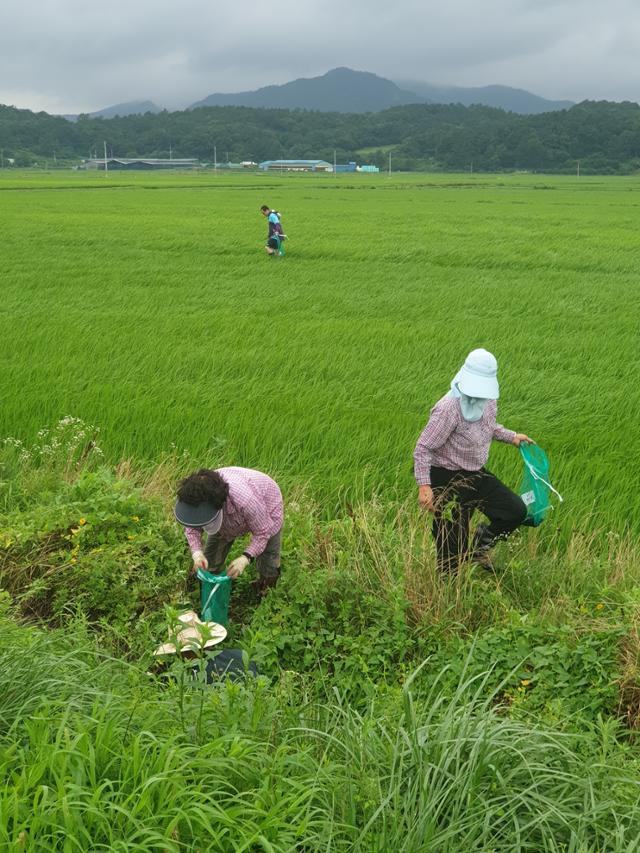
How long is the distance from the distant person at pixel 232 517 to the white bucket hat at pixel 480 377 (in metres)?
1.00

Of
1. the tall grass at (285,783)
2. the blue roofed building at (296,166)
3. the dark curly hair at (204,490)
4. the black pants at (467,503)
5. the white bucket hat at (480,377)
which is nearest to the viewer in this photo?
the tall grass at (285,783)

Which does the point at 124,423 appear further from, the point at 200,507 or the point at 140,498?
the point at 200,507

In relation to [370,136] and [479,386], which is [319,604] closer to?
[479,386]

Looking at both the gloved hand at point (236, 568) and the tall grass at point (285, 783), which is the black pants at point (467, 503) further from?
the tall grass at point (285, 783)

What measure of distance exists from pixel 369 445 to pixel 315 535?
1.56 metres

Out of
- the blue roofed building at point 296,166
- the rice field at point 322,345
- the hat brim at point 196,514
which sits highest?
the blue roofed building at point 296,166

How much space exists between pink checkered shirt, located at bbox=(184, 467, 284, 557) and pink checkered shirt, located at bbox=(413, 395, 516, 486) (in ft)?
2.51

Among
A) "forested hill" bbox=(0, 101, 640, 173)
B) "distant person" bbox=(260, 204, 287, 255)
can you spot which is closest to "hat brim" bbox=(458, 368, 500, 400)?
"distant person" bbox=(260, 204, 287, 255)

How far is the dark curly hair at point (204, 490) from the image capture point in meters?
3.49

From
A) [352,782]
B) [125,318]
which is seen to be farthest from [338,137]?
[352,782]

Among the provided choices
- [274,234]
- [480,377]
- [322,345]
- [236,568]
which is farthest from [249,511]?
[274,234]

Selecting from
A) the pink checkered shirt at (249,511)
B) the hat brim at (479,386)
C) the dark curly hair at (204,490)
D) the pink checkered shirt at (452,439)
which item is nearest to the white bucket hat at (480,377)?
the hat brim at (479,386)

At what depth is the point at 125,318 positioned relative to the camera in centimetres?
1053

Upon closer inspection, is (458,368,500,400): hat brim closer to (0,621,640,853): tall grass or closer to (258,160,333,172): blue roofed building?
(0,621,640,853): tall grass
